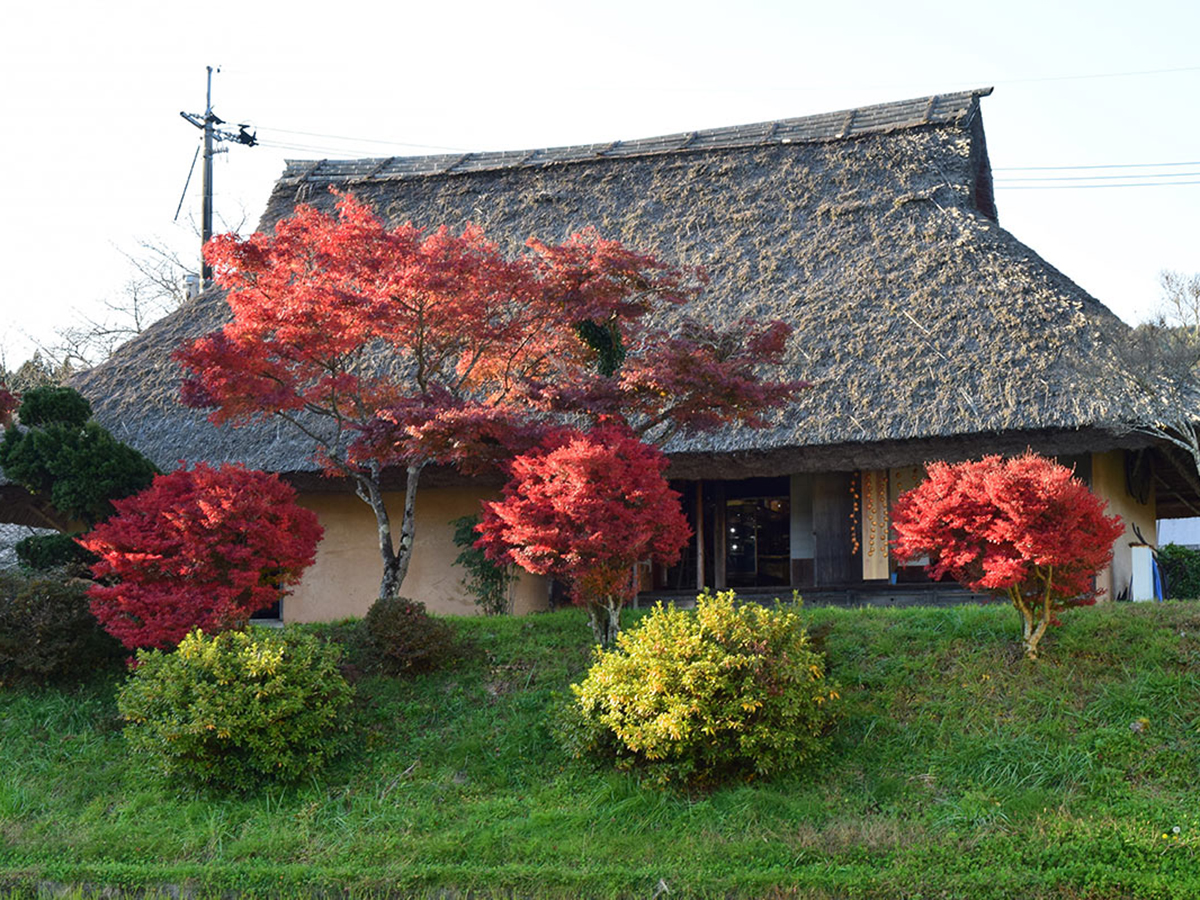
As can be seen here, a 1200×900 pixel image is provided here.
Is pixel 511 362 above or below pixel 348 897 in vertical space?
above

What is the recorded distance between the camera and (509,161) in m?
19.4

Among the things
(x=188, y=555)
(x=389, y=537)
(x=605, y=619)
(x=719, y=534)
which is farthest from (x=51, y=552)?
(x=719, y=534)

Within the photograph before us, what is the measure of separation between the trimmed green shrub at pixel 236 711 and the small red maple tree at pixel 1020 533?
15.6ft

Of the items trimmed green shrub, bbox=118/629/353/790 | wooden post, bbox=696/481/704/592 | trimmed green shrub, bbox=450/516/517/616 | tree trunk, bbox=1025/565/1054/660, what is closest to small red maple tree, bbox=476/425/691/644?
trimmed green shrub, bbox=118/629/353/790

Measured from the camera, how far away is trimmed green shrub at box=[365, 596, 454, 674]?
10.2 meters

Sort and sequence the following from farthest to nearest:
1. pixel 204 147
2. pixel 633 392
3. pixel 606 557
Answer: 1. pixel 204 147
2. pixel 633 392
3. pixel 606 557

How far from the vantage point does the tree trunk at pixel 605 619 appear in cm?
1012

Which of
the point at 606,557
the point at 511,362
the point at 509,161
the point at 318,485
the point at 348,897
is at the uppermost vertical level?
the point at 509,161

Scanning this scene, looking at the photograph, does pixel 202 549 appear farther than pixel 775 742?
Yes

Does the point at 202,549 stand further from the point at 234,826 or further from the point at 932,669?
the point at 932,669

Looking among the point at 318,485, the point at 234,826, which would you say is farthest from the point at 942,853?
the point at 318,485

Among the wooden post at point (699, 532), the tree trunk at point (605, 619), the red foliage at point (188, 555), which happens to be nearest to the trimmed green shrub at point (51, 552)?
the red foliage at point (188, 555)

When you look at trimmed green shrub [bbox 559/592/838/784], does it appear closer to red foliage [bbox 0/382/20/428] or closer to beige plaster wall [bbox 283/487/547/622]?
beige plaster wall [bbox 283/487/547/622]

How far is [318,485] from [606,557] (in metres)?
6.19
